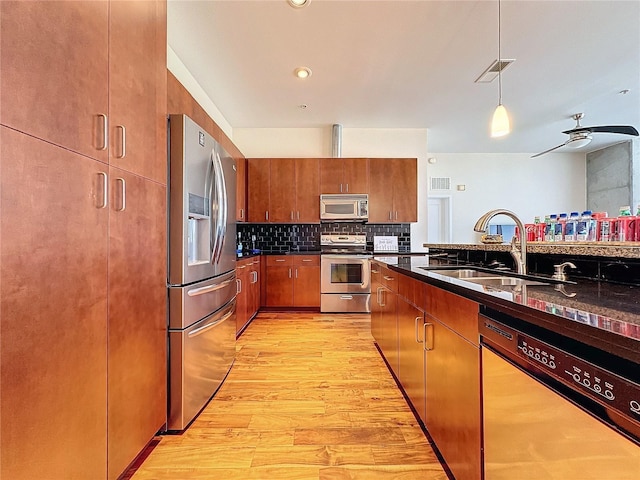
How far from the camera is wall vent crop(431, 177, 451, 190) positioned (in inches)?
256

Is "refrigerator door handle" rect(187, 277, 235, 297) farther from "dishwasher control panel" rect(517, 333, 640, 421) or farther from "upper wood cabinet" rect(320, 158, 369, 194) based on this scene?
"upper wood cabinet" rect(320, 158, 369, 194)

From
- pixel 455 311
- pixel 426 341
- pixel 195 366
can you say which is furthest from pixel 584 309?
pixel 195 366

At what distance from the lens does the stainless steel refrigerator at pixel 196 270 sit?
165cm

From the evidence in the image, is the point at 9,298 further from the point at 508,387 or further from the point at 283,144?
the point at 283,144

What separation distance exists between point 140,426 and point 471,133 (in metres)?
5.74

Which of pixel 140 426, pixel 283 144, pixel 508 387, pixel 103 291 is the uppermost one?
pixel 283 144

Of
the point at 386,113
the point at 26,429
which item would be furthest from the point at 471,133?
the point at 26,429

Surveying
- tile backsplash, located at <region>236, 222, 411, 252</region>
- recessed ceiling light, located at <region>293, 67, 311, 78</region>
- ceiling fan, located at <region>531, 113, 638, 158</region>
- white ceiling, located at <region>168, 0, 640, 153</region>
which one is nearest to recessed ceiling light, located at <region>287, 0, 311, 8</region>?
white ceiling, located at <region>168, 0, 640, 153</region>

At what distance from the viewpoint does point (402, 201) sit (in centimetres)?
461

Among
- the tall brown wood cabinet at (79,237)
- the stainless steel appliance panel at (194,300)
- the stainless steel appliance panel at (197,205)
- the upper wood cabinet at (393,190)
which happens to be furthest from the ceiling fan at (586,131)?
the tall brown wood cabinet at (79,237)

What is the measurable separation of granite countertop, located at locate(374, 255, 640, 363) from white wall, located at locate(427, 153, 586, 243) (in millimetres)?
5689

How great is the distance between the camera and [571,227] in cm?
180

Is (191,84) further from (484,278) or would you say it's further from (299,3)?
(484,278)

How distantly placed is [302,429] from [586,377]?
1481 mm
